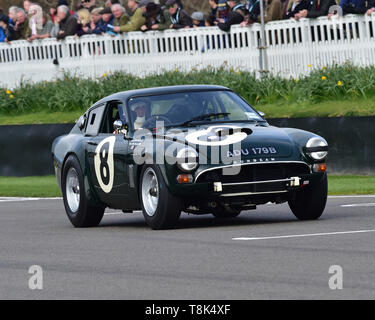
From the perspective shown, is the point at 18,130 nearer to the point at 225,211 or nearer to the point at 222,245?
the point at 225,211

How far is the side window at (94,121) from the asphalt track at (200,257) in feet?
3.76

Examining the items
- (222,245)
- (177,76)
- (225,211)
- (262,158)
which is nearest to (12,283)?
(222,245)

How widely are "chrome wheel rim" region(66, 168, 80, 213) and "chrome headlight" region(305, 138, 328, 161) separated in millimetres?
3068

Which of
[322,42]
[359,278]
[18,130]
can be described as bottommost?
A: [18,130]

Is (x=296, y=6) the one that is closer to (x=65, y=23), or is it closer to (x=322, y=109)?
(x=322, y=109)

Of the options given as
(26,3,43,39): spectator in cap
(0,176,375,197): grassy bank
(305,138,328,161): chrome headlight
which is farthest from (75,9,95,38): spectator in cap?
(305,138,328,161): chrome headlight

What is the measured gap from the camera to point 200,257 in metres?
8.92

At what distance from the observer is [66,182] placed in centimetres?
1319

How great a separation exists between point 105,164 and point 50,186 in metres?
8.87

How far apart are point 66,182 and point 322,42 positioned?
10430mm

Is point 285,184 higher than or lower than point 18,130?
higher

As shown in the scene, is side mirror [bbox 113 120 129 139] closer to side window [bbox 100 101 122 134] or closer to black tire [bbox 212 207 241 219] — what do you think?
side window [bbox 100 101 122 134]

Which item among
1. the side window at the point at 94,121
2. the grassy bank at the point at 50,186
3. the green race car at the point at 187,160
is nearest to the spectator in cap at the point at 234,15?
the grassy bank at the point at 50,186

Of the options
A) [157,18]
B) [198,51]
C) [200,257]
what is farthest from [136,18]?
[200,257]
